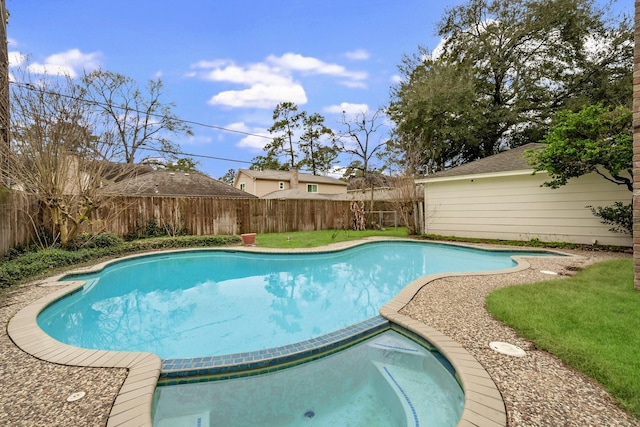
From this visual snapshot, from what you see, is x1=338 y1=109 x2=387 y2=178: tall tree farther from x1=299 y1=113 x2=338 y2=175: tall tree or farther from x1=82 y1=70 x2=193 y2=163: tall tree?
x1=82 y1=70 x2=193 y2=163: tall tree

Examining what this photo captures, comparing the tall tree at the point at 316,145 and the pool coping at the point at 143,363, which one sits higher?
the tall tree at the point at 316,145

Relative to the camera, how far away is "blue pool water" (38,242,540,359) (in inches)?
156

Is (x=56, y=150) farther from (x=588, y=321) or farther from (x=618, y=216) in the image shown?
(x=618, y=216)

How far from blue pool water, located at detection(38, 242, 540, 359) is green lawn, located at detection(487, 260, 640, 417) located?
78.1 inches

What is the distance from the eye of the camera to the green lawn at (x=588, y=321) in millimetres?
2393

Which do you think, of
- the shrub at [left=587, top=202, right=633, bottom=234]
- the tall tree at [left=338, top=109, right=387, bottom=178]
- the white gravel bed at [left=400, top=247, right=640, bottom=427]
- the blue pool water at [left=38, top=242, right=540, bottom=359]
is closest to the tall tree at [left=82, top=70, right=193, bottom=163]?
the tall tree at [left=338, top=109, right=387, bottom=178]

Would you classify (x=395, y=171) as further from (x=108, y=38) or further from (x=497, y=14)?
(x=108, y=38)

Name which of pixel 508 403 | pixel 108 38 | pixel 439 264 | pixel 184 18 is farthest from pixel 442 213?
pixel 108 38

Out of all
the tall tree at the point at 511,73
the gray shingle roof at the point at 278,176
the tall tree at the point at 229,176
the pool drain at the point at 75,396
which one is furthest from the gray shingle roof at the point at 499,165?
the tall tree at the point at 229,176

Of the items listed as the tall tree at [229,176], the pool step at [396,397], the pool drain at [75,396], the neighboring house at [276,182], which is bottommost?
the pool step at [396,397]

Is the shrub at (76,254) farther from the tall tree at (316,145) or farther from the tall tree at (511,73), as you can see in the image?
the tall tree at (316,145)

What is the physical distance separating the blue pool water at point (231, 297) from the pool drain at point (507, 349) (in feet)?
6.01

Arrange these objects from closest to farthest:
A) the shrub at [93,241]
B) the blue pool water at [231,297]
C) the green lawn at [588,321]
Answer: the green lawn at [588,321] < the blue pool water at [231,297] < the shrub at [93,241]

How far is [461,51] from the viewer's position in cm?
1980
